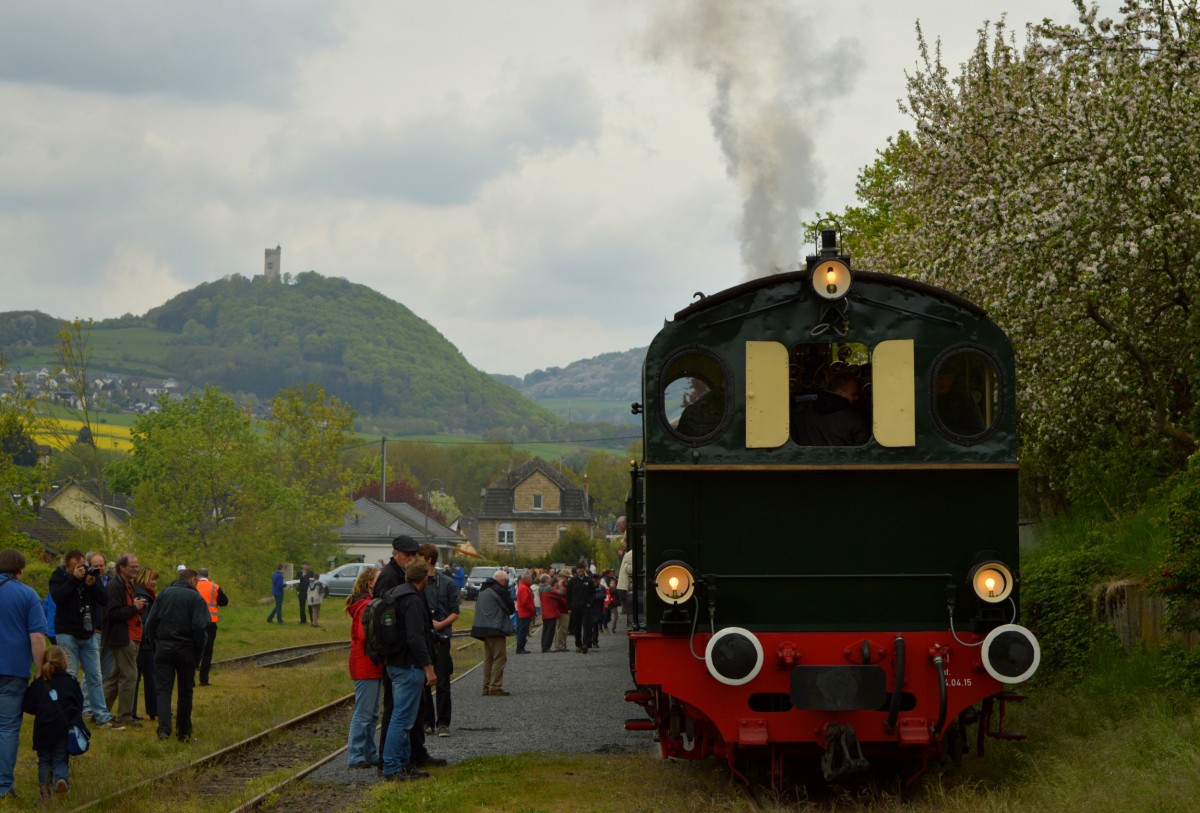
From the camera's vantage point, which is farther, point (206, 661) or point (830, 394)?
point (206, 661)

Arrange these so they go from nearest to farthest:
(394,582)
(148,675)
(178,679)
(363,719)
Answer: (394,582)
(363,719)
(178,679)
(148,675)

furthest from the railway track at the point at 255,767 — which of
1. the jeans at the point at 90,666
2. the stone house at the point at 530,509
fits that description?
the stone house at the point at 530,509

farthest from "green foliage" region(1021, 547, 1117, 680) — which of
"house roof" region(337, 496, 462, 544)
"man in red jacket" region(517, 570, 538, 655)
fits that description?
"house roof" region(337, 496, 462, 544)

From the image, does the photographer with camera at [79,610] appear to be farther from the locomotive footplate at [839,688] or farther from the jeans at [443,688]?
the locomotive footplate at [839,688]

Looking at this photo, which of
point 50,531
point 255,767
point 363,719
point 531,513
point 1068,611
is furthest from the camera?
point 531,513

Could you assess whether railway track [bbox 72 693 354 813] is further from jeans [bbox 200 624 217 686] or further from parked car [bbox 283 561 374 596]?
parked car [bbox 283 561 374 596]

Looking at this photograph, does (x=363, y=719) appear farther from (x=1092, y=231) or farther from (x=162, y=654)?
(x=1092, y=231)

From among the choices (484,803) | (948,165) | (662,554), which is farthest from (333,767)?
(948,165)

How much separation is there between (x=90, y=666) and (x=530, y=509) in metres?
99.4

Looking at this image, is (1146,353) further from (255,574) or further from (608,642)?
(255,574)

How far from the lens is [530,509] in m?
115

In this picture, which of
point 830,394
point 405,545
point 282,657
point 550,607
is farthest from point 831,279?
point 550,607

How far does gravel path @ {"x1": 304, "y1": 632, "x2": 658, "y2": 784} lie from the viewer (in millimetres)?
13867

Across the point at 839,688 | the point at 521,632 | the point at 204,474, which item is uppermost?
the point at 204,474
